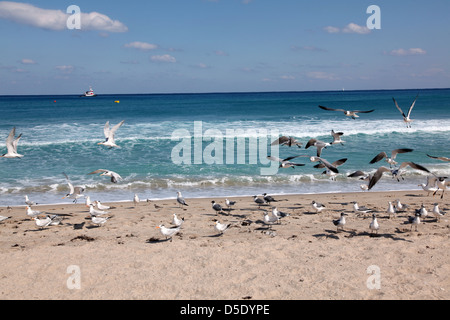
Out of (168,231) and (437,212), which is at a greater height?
(437,212)

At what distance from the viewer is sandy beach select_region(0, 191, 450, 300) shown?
5.61m

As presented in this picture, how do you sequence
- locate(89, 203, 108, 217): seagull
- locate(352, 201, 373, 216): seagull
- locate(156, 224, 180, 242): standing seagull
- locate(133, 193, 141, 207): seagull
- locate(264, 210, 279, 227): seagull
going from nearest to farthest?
locate(156, 224, 180, 242): standing seagull
locate(264, 210, 279, 227): seagull
locate(89, 203, 108, 217): seagull
locate(352, 201, 373, 216): seagull
locate(133, 193, 141, 207): seagull

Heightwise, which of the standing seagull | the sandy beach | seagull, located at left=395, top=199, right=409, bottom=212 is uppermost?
seagull, located at left=395, top=199, right=409, bottom=212

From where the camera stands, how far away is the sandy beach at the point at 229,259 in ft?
18.4

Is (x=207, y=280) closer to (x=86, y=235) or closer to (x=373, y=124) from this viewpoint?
(x=86, y=235)

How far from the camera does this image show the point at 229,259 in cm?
674

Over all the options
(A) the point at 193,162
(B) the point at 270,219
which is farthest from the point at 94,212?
(A) the point at 193,162

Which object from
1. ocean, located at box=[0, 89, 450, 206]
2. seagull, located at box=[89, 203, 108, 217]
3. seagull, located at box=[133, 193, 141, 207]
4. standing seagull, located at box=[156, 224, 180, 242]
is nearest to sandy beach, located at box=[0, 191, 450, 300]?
standing seagull, located at box=[156, 224, 180, 242]

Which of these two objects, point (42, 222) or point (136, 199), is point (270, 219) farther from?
point (42, 222)

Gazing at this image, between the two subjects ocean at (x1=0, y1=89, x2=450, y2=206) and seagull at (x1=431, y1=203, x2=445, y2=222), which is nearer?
seagull at (x1=431, y1=203, x2=445, y2=222)

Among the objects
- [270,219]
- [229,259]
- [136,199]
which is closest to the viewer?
[229,259]

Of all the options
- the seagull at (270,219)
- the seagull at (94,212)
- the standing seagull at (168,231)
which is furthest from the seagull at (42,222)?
the seagull at (270,219)

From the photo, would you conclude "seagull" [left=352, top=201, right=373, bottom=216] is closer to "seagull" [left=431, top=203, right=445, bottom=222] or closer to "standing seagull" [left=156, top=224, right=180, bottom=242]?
→ "seagull" [left=431, top=203, right=445, bottom=222]
